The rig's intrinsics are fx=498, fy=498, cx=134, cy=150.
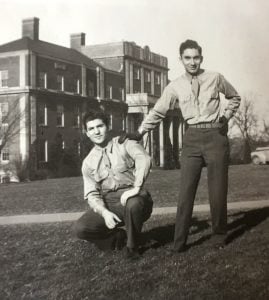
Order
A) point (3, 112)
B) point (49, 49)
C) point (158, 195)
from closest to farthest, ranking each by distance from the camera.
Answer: point (158, 195) → point (3, 112) → point (49, 49)

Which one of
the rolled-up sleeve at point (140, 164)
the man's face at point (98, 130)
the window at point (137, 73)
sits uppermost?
the window at point (137, 73)

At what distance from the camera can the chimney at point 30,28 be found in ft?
72.1

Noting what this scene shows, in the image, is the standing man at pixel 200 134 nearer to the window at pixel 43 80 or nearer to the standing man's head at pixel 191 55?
the standing man's head at pixel 191 55

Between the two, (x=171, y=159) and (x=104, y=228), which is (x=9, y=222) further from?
(x=171, y=159)

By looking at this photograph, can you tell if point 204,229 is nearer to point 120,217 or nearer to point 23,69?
point 120,217

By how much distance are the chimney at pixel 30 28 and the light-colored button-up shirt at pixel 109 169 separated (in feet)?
63.9

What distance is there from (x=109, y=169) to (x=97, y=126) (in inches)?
12.4

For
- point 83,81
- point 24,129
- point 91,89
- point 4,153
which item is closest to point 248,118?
point 24,129

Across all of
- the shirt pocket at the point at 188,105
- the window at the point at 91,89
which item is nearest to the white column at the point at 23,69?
the window at the point at 91,89

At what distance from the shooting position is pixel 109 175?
3.52 m

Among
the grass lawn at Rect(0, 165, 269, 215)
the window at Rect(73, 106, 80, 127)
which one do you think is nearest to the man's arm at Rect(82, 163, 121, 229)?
the grass lawn at Rect(0, 165, 269, 215)

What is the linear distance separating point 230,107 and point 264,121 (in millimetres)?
1642

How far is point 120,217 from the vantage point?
3.45m

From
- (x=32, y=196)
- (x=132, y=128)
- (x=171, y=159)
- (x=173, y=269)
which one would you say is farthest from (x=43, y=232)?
(x=132, y=128)
